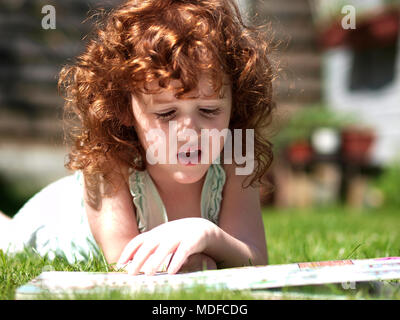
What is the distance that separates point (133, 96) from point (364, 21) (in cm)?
506

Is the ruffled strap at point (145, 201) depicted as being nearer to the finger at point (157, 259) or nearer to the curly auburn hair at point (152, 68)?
the curly auburn hair at point (152, 68)

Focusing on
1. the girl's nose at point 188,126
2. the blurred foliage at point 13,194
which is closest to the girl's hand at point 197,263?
the girl's nose at point 188,126

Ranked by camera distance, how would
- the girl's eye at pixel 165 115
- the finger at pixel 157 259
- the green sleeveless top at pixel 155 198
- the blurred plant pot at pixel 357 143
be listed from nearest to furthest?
the finger at pixel 157 259
the girl's eye at pixel 165 115
the green sleeveless top at pixel 155 198
the blurred plant pot at pixel 357 143

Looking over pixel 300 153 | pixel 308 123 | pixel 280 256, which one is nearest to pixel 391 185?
pixel 300 153

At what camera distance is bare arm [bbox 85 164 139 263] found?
176 centimetres

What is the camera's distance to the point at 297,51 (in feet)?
23.2

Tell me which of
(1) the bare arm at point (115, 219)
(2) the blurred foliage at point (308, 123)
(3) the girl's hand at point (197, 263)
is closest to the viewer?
(3) the girl's hand at point (197, 263)

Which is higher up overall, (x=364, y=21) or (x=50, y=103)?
(x=364, y=21)

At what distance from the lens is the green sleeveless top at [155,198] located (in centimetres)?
186

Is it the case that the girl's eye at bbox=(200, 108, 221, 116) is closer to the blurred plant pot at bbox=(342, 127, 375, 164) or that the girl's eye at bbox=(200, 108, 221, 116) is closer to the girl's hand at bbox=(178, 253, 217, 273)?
the girl's hand at bbox=(178, 253, 217, 273)

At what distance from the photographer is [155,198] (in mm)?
1901

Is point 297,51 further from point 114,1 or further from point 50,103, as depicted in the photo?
point 114,1

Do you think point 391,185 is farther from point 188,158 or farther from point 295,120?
point 188,158
